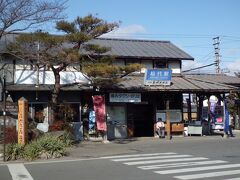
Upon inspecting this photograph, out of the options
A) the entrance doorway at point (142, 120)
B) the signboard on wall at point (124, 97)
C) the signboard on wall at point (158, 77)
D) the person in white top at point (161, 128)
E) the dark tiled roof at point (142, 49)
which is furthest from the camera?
the entrance doorway at point (142, 120)

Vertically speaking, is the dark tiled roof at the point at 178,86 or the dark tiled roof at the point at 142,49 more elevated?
the dark tiled roof at the point at 142,49

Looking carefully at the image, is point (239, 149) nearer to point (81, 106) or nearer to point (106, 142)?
point (106, 142)

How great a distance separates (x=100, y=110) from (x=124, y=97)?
2.31m

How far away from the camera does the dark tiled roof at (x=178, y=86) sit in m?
29.2

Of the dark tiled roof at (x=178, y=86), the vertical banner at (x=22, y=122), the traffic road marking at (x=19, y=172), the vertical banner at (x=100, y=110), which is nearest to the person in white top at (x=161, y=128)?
the dark tiled roof at (x=178, y=86)

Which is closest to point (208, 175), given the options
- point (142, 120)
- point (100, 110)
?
point (100, 110)

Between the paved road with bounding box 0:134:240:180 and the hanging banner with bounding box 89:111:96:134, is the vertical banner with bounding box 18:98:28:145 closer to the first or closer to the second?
the paved road with bounding box 0:134:240:180

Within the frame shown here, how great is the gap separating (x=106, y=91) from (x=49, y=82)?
12.1 feet

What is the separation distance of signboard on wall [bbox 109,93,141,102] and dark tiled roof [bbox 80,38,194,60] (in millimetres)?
3151

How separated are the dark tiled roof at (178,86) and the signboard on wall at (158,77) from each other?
1.10 ft

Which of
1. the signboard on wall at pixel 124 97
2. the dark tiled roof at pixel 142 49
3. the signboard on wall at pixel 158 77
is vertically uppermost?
the dark tiled roof at pixel 142 49

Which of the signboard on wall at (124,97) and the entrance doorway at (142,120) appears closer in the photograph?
the signboard on wall at (124,97)

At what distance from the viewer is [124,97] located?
29328mm

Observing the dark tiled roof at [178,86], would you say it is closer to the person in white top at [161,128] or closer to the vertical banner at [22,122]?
the person in white top at [161,128]
